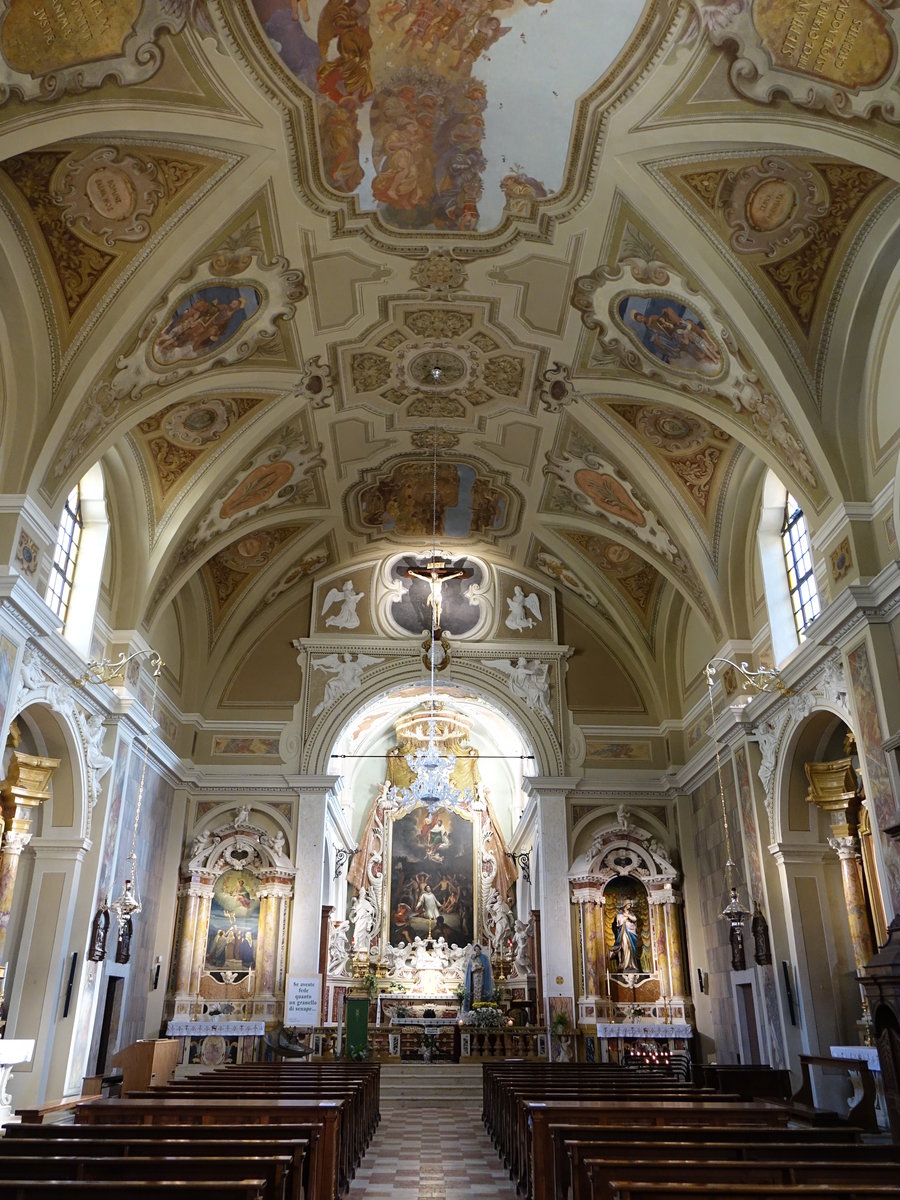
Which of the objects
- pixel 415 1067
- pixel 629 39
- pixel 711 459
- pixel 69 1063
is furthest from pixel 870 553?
pixel 415 1067

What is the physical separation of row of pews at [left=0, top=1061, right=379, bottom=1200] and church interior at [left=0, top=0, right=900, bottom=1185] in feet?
6.17

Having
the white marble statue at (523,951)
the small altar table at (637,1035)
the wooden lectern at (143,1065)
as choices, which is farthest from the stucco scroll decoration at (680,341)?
the white marble statue at (523,951)

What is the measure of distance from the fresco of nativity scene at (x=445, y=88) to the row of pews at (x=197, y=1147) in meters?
9.53

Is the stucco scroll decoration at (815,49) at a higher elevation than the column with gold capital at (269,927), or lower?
higher

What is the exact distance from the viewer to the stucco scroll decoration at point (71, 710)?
38.6 ft

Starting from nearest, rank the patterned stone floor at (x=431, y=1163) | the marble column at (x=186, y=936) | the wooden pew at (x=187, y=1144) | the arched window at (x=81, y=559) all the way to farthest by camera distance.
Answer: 1. the wooden pew at (x=187, y=1144)
2. the patterned stone floor at (x=431, y=1163)
3. the arched window at (x=81, y=559)
4. the marble column at (x=186, y=936)

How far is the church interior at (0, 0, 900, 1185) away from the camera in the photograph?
32.4ft

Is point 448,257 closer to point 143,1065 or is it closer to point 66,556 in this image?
point 66,556

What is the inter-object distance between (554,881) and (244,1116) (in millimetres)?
12146

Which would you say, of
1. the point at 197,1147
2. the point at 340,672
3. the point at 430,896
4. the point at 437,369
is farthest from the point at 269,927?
the point at 197,1147

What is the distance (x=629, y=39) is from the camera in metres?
9.59

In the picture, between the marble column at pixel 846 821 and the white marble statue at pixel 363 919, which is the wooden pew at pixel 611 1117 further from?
the white marble statue at pixel 363 919

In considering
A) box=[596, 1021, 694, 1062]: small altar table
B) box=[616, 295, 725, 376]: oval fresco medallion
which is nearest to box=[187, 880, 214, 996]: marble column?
box=[596, 1021, 694, 1062]: small altar table

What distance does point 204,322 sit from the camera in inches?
497
